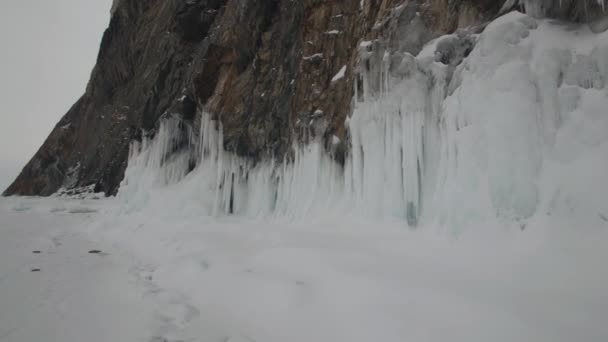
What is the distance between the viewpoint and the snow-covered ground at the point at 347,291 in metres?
3.18

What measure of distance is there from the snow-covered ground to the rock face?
3.45m

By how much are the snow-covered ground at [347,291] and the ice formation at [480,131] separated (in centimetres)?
42

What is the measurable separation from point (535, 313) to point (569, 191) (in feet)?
5.35

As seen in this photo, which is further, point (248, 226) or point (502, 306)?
point (248, 226)

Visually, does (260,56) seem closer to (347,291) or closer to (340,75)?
(340,75)

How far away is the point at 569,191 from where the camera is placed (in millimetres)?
3865

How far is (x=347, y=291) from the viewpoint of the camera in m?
4.14

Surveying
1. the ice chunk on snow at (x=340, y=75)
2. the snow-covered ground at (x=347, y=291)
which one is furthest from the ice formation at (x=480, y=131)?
the ice chunk on snow at (x=340, y=75)

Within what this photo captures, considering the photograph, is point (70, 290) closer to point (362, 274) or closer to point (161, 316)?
point (161, 316)

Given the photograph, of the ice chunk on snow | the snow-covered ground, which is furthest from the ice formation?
the ice chunk on snow

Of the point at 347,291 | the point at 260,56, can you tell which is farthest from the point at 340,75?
the point at 347,291

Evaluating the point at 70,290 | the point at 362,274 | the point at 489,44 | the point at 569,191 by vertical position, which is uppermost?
the point at 489,44

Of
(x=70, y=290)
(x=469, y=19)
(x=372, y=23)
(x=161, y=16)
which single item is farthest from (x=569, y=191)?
(x=161, y=16)

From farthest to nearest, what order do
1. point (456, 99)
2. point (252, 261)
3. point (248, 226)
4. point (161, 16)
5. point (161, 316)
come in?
1. point (161, 16)
2. point (248, 226)
3. point (252, 261)
4. point (456, 99)
5. point (161, 316)
